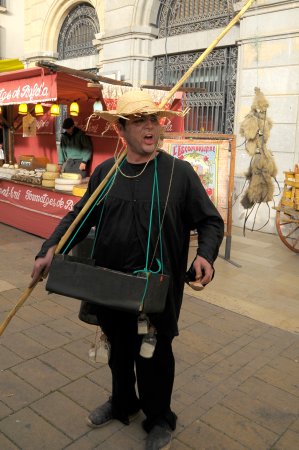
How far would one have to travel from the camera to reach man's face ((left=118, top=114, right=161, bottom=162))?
2.36 m

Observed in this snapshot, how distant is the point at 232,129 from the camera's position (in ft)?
30.5

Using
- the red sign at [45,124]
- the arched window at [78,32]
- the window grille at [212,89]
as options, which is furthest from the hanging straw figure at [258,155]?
the arched window at [78,32]

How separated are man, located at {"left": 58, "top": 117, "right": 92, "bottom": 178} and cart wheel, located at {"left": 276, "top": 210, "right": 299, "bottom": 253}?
388 centimetres

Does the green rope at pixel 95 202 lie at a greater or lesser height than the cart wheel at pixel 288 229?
greater

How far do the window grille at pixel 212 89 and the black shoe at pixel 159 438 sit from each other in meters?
7.47

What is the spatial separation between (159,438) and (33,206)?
19.3 feet

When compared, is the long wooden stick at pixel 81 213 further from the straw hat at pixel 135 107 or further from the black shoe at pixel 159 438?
the black shoe at pixel 159 438

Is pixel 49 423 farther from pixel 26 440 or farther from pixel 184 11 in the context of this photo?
pixel 184 11

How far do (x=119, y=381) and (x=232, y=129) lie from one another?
752 cm

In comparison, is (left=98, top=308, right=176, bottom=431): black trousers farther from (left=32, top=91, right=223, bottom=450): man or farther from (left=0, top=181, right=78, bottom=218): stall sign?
(left=0, top=181, right=78, bottom=218): stall sign

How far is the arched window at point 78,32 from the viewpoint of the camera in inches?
520

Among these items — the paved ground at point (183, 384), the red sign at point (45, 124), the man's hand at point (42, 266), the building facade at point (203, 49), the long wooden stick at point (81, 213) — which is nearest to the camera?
the long wooden stick at point (81, 213)

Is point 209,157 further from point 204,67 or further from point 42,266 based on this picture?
point 204,67

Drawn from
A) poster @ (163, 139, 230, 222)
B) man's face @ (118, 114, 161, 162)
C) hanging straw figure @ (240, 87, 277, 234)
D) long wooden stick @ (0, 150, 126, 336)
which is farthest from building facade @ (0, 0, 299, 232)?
long wooden stick @ (0, 150, 126, 336)
